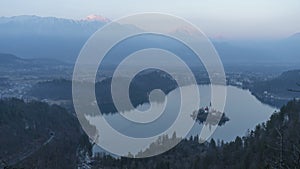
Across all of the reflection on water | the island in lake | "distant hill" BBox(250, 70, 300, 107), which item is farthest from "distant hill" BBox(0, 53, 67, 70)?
the island in lake

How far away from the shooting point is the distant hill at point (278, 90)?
53.2ft

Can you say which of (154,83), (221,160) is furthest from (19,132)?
(154,83)

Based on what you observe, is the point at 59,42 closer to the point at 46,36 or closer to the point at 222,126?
the point at 46,36

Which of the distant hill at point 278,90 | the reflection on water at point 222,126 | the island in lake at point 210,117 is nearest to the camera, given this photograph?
the reflection on water at point 222,126

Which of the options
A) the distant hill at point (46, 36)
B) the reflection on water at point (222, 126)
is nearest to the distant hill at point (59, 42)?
the distant hill at point (46, 36)

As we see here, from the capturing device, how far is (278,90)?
1822 cm

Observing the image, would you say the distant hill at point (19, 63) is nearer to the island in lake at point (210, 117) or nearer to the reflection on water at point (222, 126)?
the reflection on water at point (222, 126)

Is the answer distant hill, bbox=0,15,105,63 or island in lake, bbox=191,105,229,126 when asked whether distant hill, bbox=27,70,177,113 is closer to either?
island in lake, bbox=191,105,229,126

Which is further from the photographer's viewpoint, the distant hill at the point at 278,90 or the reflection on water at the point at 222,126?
the distant hill at the point at 278,90

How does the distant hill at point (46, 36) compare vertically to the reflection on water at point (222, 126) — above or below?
below

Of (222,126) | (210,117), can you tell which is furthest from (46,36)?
(222,126)

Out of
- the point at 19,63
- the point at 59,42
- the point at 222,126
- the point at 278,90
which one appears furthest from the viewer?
the point at 59,42

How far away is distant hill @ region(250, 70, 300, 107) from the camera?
1622cm

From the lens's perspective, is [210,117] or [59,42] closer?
[210,117]
